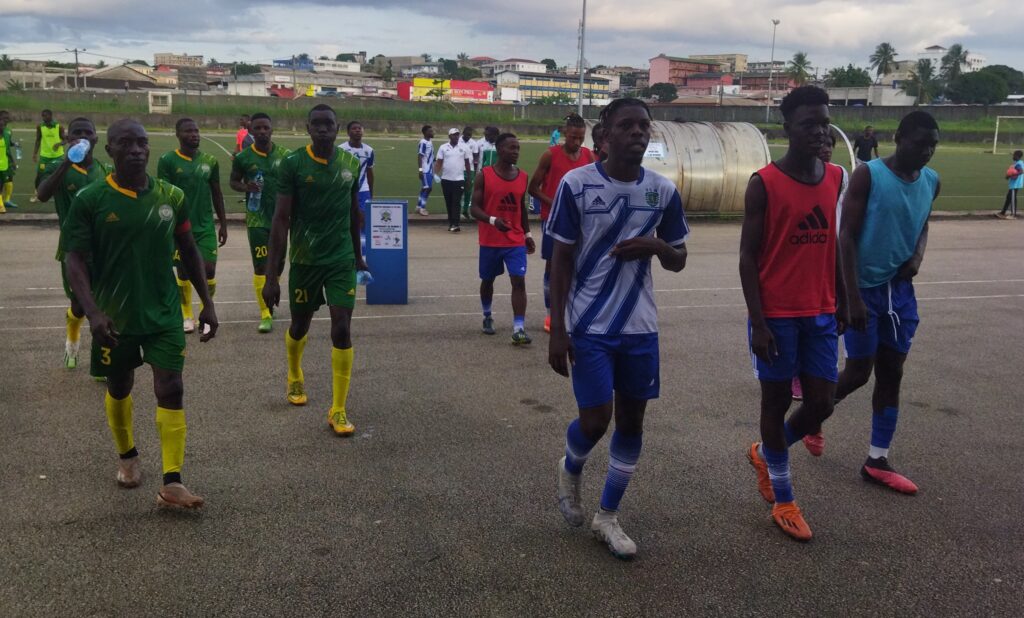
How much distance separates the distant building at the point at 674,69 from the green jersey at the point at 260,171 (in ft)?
550

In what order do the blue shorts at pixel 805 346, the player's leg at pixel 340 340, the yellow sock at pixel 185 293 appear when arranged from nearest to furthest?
the blue shorts at pixel 805 346 < the player's leg at pixel 340 340 < the yellow sock at pixel 185 293

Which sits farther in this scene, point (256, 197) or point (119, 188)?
point (256, 197)

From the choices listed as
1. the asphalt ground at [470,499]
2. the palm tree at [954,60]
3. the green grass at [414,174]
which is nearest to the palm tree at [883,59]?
the palm tree at [954,60]

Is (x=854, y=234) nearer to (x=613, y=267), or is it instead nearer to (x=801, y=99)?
(x=801, y=99)

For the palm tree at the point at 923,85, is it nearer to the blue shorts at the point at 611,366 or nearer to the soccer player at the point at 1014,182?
the soccer player at the point at 1014,182

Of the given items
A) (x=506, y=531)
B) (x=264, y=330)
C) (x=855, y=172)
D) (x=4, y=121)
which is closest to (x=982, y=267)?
(x=855, y=172)

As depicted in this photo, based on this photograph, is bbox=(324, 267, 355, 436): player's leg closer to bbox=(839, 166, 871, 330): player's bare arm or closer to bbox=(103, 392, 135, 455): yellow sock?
bbox=(103, 392, 135, 455): yellow sock

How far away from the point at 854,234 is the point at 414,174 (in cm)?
2443

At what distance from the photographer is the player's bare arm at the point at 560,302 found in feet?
13.2

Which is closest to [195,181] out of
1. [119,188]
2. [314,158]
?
[314,158]

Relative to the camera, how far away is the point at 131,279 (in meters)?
4.55

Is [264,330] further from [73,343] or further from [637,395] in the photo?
[637,395]

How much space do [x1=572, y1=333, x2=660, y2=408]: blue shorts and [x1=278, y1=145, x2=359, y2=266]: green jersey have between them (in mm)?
2646

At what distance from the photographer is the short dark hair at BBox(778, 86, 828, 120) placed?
14.3 feet
